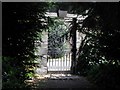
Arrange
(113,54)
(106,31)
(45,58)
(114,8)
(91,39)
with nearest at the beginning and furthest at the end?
(114,8)
(106,31)
(113,54)
(91,39)
(45,58)

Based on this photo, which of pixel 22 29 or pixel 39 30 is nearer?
pixel 22 29

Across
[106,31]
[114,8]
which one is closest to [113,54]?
[106,31]

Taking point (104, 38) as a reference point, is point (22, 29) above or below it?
above

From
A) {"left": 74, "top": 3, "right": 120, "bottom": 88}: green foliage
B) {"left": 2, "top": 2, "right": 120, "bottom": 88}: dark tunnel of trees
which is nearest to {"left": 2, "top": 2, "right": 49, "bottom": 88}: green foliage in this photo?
{"left": 2, "top": 2, "right": 120, "bottom": 88}: dark tunnel of trees

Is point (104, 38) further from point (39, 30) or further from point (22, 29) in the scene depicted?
point (22, 29)

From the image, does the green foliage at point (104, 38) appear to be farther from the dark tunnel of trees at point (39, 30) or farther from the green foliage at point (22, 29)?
the green foliage at point (22, 29)

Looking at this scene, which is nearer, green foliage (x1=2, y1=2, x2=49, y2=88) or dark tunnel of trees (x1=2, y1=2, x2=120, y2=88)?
dark tunnel of trees (x1=2, y1=2, x2=120, y2=88)

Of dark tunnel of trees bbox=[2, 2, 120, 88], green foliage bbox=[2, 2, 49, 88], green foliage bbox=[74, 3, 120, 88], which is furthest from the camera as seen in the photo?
green foliage bbox=[2, 2, 49, 88]

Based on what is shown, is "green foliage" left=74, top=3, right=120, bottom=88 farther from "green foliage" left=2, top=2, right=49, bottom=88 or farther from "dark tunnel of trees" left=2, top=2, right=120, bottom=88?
"green foliage" left=2, top=2, right=49, bottom=88

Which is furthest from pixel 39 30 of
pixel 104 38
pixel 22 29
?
pixel 104 38

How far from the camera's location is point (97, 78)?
9195 millimetres

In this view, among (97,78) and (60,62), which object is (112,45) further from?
(60,62)

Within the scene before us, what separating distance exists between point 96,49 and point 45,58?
12.2 feet

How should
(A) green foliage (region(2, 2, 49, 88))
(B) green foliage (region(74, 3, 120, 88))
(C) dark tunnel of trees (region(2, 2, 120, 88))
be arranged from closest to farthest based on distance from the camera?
(B) green foliage (region(74, 3, 120, 88)), (C) dark tunnel of trees (region(2, 2, 120, 88)), (A) green foliage (region(2, 2, 49, 88))
